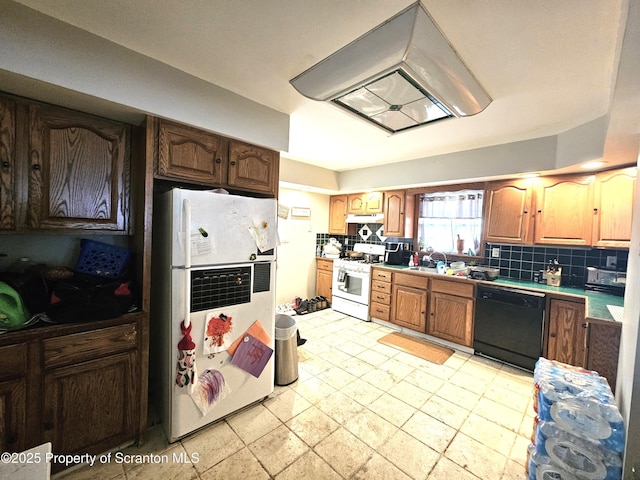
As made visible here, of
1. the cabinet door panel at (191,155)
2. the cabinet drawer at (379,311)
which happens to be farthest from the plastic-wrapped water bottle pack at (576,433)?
the cabinet door panel at (191,155)

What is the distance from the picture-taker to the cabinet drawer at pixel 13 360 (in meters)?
1.24

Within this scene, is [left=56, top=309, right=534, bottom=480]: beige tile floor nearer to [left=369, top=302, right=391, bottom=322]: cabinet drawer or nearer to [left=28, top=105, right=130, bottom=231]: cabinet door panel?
[left=369, top=302, right=391, bottom=322]: cabinet drawer

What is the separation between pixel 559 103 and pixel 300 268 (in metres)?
3.72

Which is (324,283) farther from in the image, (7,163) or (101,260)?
(7,163)

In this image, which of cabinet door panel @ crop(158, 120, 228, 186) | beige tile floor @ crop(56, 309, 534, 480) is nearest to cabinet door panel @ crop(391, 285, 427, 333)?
beige tile floor @ crop(56, 309, 534, 480)

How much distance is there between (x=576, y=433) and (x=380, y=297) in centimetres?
254

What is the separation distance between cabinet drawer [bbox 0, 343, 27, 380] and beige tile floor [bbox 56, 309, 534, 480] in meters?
0.66

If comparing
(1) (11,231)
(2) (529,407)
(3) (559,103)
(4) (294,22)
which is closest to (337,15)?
(4) (294,22)

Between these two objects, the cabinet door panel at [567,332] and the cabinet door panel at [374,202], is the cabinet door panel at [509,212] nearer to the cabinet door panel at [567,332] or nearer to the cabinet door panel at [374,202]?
the cabinet door panel at [567,332]

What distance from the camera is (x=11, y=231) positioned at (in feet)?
4.58

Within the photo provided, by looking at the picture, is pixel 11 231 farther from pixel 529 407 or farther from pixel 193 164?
pixel 529 407

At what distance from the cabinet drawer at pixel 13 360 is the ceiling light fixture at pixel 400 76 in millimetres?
2085

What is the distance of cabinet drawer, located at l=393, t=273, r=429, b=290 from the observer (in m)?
3.35

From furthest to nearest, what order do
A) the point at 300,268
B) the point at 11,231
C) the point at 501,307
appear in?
the point at 300,268
the point at 501,307
the point at 11,231
